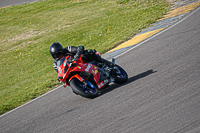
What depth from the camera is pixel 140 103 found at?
19.0ft

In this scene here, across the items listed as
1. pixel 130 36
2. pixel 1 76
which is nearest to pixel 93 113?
pixel 130 36

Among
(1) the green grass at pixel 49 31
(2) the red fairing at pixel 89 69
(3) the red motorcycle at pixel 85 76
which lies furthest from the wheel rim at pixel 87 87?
(1) the green grass at pixel 49 31

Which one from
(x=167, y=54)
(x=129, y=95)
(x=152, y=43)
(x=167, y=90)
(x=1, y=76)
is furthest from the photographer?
(x=1, y=76)

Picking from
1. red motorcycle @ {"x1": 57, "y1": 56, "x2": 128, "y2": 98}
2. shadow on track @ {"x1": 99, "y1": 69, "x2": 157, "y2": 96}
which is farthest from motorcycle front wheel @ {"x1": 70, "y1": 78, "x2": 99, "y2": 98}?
shadow on track @ {"x1": 99, "y1": 69, "x2": 157, "y2": 96}

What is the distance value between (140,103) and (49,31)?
15.4 metres

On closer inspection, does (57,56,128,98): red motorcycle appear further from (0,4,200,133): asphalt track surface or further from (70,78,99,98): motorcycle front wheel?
Answer: (0,4,200,133): asphalt track surface

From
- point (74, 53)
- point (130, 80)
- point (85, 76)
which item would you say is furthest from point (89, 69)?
point (130, 80)

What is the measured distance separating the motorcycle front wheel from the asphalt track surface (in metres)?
0.19

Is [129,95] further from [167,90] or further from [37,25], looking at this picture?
[37,25]

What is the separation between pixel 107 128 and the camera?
17.1 ft

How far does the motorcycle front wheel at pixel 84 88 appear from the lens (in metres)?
6.59

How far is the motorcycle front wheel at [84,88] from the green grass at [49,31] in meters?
3.19

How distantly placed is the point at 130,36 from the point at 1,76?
706 centimetres

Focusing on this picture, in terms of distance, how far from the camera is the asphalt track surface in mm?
4934
